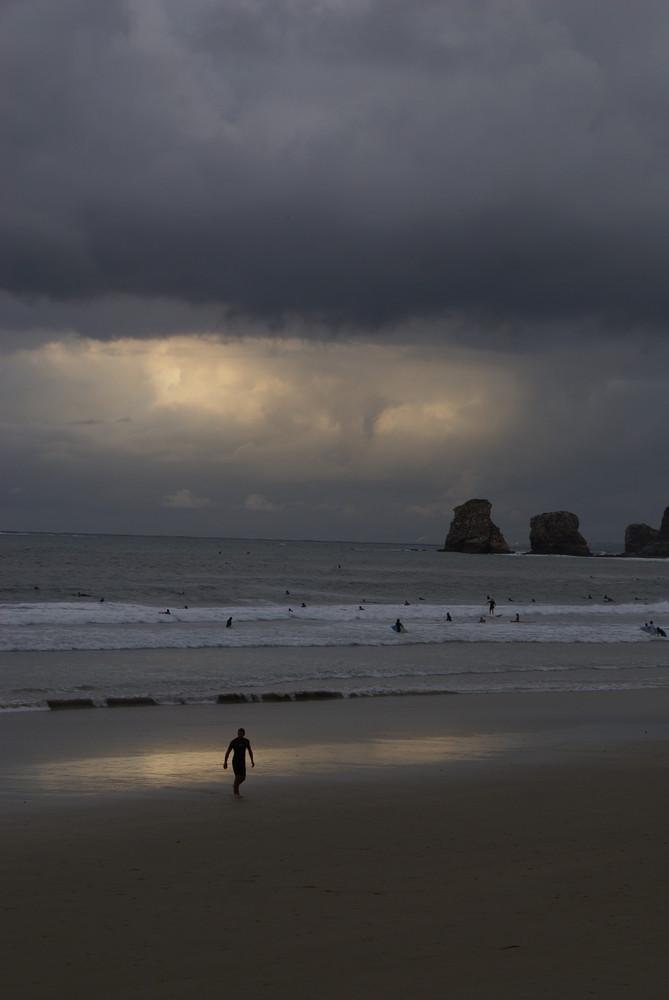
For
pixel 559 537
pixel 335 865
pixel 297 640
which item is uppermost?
pixel 559 537

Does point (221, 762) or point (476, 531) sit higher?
point (476, 531)

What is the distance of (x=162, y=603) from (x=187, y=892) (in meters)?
52.3

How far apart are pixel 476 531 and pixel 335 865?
7058 inches

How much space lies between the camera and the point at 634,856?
10648 millimetres

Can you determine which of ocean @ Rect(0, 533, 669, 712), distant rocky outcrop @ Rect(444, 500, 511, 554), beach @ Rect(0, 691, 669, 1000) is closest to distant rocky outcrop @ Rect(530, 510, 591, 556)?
distant rocky outcrop @ Rect(444, 500, 511, 554)

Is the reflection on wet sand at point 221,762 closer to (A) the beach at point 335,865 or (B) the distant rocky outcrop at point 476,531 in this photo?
(A) the beach at point 335,865

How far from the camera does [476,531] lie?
187m

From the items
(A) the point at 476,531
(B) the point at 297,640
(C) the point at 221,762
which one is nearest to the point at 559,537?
(A) the point at 476,531

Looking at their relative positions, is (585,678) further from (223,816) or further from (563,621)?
(563,621)

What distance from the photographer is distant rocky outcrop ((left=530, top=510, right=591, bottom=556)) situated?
193750 mm

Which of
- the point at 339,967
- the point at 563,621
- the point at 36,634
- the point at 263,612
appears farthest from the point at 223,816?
the point at 563,621

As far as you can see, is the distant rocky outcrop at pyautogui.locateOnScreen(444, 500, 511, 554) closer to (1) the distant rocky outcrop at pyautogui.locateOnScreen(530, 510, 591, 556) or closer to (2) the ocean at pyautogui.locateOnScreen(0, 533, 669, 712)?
(1) the distant rocky outcrop at pyautogui.locateOnScreen(530, 510, 591, 556)

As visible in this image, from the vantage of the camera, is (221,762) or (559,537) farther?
(559,537)

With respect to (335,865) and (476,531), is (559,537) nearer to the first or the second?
(476,531)
